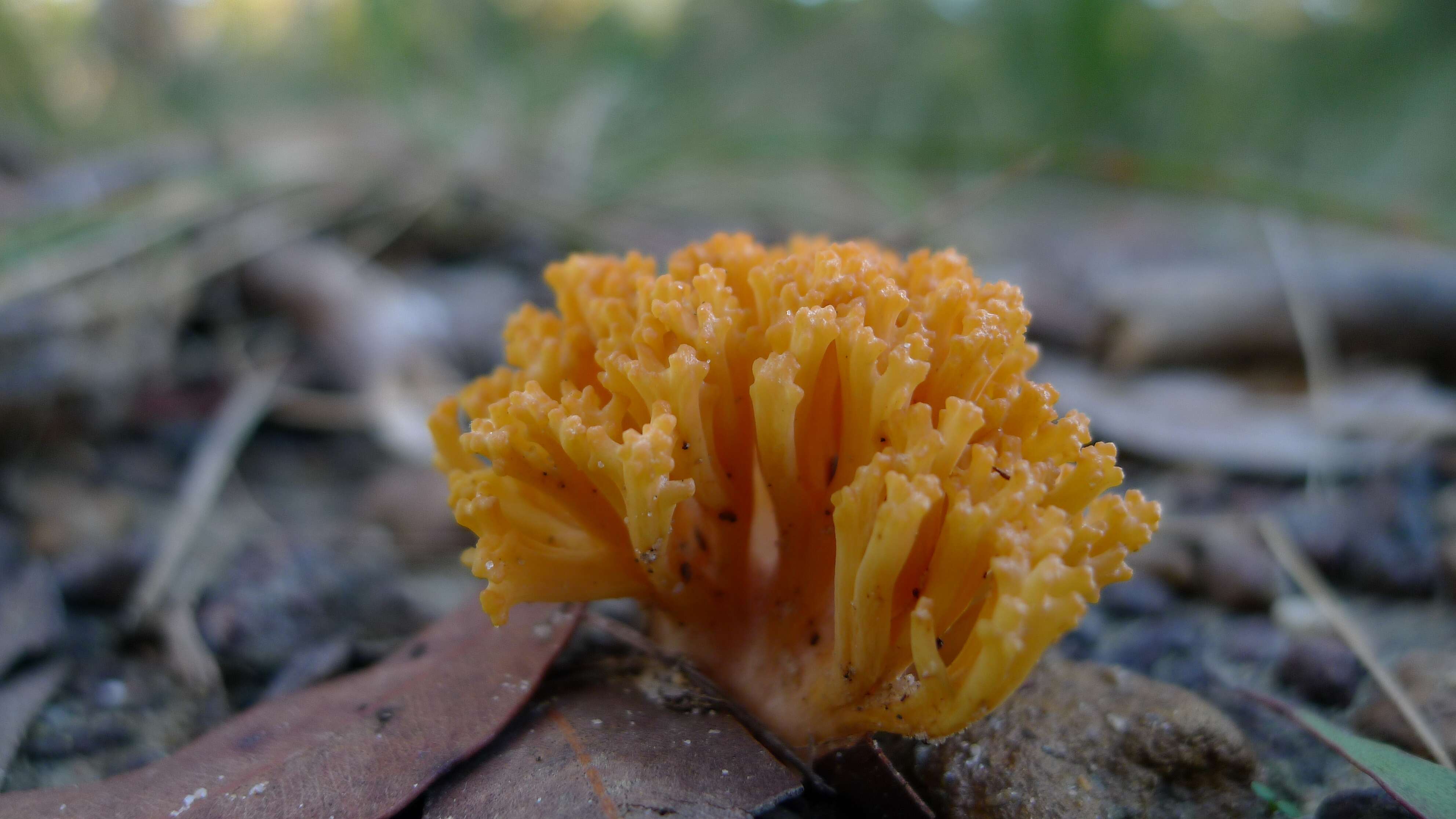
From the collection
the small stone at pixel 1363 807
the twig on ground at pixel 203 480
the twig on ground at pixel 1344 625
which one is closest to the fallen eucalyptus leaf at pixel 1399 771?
the small stone at pixel 1363 807

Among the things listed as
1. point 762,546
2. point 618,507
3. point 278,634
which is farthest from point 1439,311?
point 278,634

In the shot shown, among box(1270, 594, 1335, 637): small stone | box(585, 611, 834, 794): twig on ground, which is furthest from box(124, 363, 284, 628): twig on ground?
box(1270, 594, 1335, 637): small stone

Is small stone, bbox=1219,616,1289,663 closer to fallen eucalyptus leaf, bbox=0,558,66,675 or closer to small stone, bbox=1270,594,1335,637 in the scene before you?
small stone, bbox=1270,594,1335,637

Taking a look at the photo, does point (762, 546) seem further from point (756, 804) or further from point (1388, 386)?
point (1388, 386)

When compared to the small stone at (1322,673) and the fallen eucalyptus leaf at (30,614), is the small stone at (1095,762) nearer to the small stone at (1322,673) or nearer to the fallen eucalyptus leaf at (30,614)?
the small stone at (1322,673)

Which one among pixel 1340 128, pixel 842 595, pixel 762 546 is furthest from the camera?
pixel 1340 128

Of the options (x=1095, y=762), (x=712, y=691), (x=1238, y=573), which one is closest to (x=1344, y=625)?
(x=1238, y=573)
